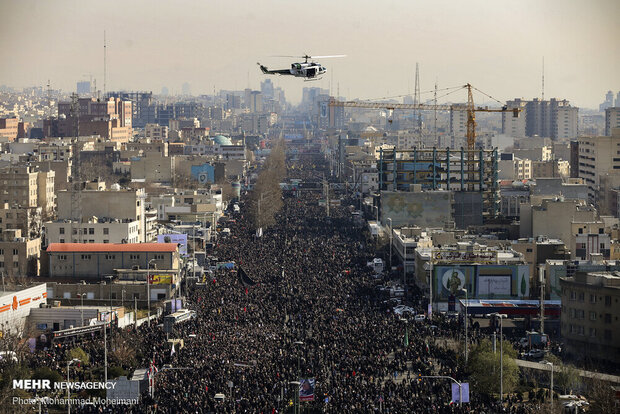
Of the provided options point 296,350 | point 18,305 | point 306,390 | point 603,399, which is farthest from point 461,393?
point 18,305

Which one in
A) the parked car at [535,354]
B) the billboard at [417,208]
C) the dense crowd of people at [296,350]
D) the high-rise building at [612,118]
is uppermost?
the high-rise building at [612,118]

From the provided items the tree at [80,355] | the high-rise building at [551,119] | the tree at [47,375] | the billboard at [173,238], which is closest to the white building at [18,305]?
the tree at [80,355]

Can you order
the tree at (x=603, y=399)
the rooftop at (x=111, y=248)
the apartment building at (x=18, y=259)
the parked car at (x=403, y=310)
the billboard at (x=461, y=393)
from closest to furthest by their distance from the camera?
the tree at (x=603, y=399)
the billboard at (x=461, y=393)
the parked car at (x=403, y=310)
the rooftop at (x=111, y=248)
the apartment building at (x=18, y=259)

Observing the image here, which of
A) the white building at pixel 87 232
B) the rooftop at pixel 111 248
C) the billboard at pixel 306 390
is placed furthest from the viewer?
the white building at pixel 87 232

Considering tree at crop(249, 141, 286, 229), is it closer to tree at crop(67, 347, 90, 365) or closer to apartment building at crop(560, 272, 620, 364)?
apartment building at crop(560, 272, 620, 364)

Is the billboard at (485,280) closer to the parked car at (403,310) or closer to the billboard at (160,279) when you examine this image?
the parked car at (403,310)

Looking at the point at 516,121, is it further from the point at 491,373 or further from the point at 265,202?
the point at 491,373
